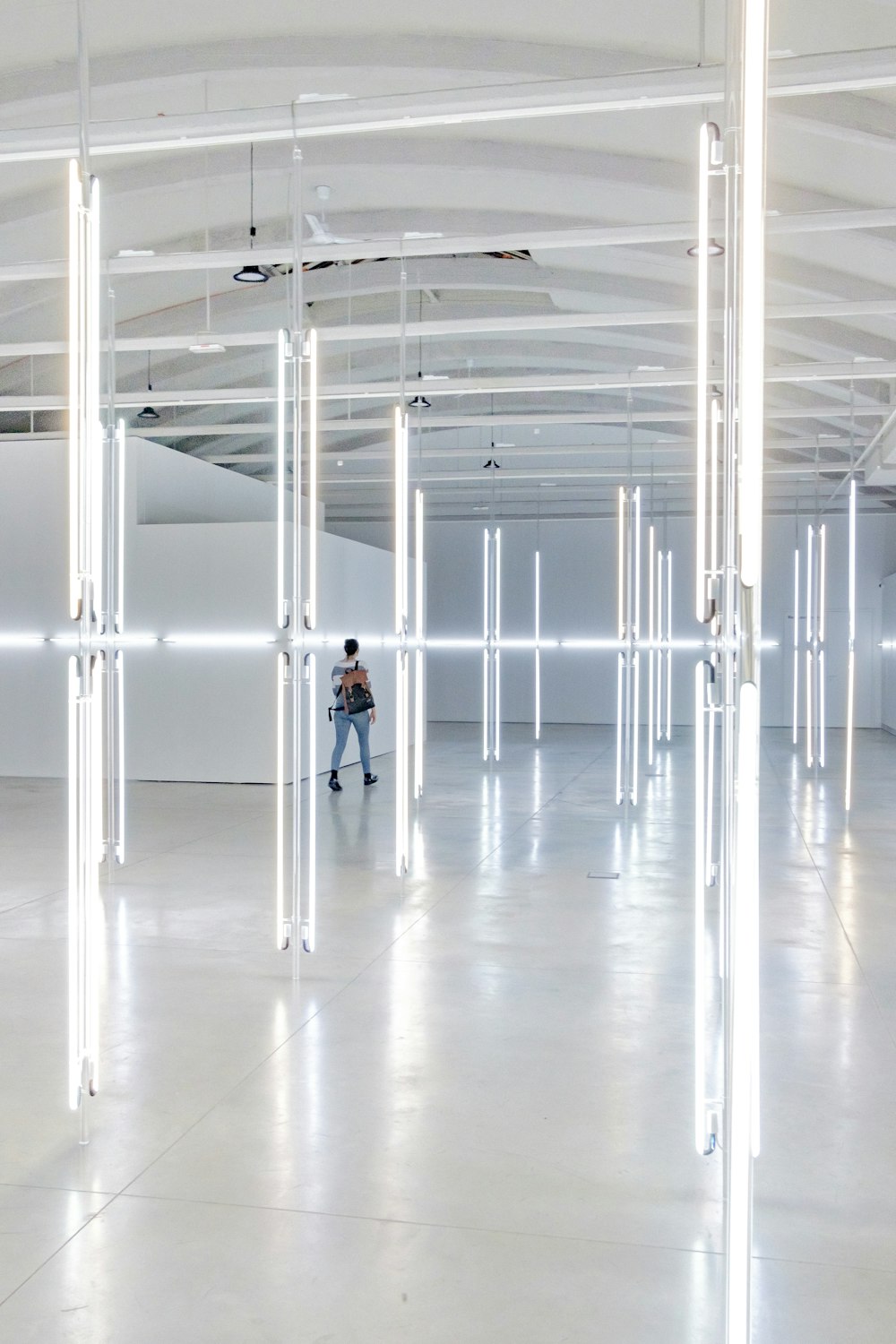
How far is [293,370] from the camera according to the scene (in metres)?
5.49

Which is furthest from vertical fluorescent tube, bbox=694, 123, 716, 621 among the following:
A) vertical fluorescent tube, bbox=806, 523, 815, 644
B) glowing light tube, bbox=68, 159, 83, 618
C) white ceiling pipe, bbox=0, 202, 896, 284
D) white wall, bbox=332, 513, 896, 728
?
white wall, bbox=332, 513, 896, 728

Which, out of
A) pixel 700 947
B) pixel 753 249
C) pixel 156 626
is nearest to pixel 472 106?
pixel 753 249

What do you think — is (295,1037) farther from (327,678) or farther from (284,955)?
(327,678)

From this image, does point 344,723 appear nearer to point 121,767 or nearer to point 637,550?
point 637,550

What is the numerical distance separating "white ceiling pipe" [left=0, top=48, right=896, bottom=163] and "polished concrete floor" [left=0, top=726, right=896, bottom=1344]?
385 centimetres

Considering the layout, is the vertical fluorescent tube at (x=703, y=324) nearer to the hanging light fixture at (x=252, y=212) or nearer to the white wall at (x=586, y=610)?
the hanging light fixture at (x=252, y=212)

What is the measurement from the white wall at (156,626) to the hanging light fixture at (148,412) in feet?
2.84

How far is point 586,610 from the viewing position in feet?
71.6

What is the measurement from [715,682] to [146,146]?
439cm

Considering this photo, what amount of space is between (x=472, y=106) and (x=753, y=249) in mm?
4050

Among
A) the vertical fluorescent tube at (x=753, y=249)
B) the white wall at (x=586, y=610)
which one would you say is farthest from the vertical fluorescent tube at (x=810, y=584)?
the vertical fluorescent tube at (x=753, y=249)

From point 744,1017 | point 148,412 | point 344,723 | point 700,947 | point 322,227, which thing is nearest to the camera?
point 744,1017

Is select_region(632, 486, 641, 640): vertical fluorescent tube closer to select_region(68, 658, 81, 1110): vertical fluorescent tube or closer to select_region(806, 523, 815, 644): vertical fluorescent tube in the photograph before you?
select_region(806, 523, 815, 644): vertical fluorescent tube

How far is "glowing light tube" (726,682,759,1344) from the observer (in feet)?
6.98
